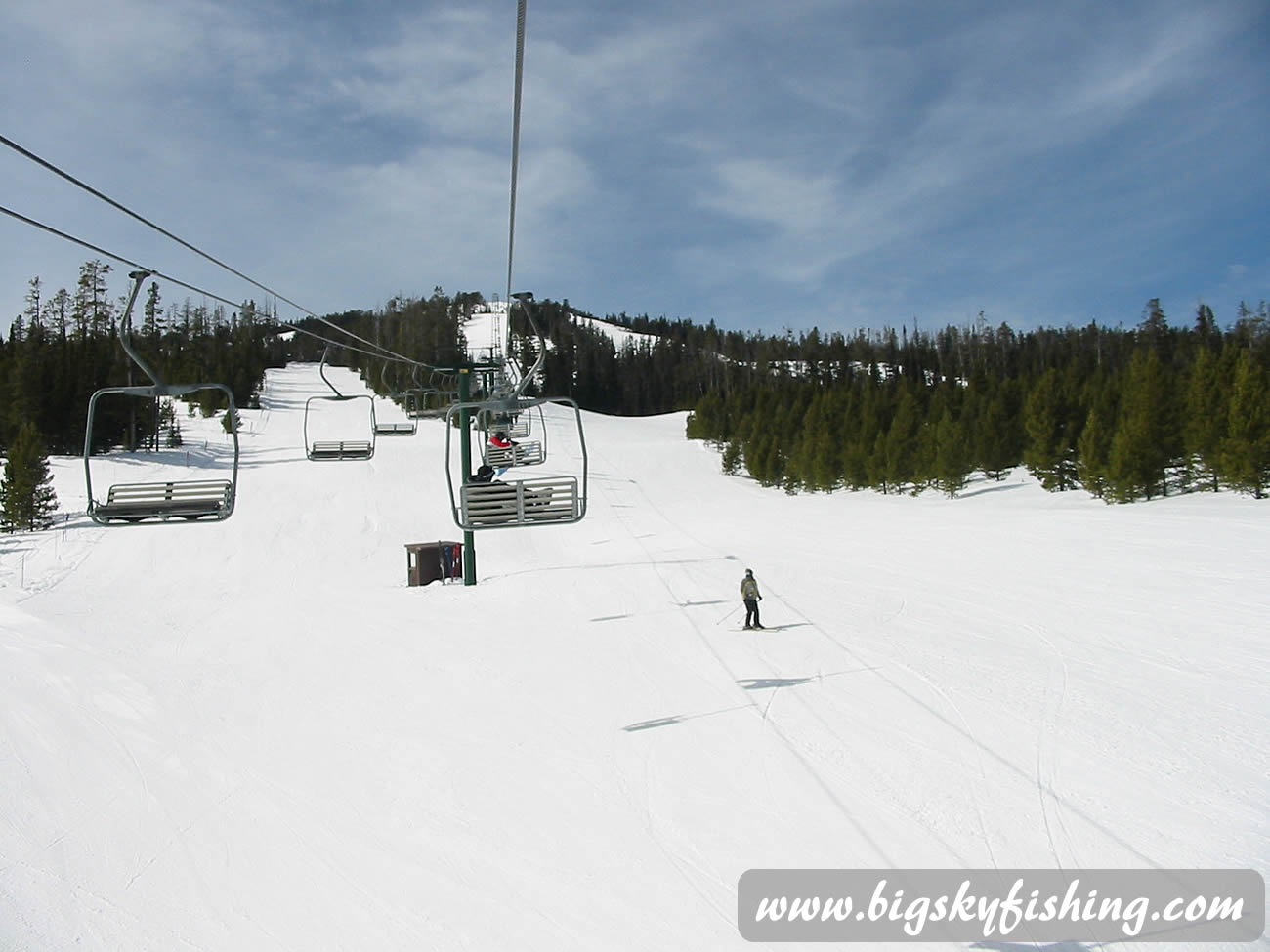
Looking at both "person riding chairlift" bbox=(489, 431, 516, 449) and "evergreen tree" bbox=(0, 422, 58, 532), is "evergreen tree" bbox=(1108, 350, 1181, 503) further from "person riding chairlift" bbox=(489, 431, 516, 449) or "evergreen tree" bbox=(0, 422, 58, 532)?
"evergreen tree" bbox=(0, 422, 58, 532)

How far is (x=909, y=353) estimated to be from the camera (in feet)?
435

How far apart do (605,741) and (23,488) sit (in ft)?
112

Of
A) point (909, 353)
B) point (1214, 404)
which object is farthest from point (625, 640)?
point (909, 353)

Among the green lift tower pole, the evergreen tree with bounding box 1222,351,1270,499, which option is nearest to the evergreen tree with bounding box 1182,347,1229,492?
the evergreen tree with bounding box 1222,351,1270,499

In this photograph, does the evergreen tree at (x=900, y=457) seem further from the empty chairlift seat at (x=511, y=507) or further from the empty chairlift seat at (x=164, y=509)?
the empty chairlift seat at (x=164, y=509)

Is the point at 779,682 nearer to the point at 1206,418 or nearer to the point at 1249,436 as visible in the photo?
the point at 1249,436

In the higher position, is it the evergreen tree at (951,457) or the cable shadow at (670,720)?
the evergreen tree at (951,457)

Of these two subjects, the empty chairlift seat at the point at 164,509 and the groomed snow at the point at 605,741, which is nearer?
the groomed snow at the point at 605,741

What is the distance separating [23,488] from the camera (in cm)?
3372

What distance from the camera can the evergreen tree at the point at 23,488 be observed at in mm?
33656

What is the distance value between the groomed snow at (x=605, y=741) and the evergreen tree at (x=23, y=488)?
32.4 feet

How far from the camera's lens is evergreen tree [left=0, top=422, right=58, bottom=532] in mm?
33656

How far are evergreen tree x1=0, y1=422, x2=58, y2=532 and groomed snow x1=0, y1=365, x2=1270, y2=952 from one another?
9887mm

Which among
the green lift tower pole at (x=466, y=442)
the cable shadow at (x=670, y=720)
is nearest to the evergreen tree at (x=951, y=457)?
the green lift tower pole at (x=466, y=442)
